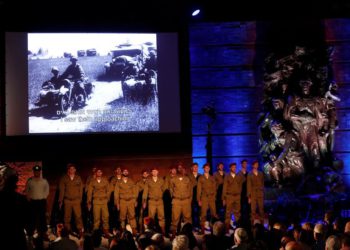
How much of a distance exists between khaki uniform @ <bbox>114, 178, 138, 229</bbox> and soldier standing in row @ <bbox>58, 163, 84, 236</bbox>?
0.80 m

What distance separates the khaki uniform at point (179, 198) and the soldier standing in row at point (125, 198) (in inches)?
33.9

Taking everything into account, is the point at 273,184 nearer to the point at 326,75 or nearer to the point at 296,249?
the point at 326,75

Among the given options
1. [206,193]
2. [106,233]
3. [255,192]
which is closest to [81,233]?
[106,233]

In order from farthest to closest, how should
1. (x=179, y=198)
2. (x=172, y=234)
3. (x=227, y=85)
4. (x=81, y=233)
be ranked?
(x=227, y=85) < (x=179, y=198) < (x=172, y=234) < (x=81, y=233)

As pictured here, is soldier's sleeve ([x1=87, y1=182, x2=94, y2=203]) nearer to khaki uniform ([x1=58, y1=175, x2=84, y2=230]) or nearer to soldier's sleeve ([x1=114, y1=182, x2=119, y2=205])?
khaki uniform ([x1=58, y1=175, x2=84, y2=230])

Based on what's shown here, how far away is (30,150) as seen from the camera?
13.0 meters

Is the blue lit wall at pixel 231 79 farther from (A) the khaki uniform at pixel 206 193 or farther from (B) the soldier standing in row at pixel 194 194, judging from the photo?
(A) the khaki uniform at pixel 206 193

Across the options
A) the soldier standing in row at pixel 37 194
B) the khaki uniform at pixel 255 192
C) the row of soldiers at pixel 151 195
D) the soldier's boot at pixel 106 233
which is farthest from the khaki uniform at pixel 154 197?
the soldier standing in row at pixel 37 194

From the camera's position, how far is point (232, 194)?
1263 centimetres

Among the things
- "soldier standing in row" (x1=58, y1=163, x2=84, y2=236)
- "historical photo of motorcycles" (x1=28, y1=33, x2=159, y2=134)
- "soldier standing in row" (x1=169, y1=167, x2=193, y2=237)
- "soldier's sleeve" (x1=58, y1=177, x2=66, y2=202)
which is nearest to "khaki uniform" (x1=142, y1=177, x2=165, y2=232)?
"soldier standing in row" (x1=169, y1=167, x2=193, y2=237)

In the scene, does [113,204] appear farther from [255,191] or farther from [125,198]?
[255,191]

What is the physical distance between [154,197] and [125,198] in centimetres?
64

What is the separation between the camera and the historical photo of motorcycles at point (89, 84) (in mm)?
12930

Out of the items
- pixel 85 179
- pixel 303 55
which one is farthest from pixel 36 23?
pixel 303 55
